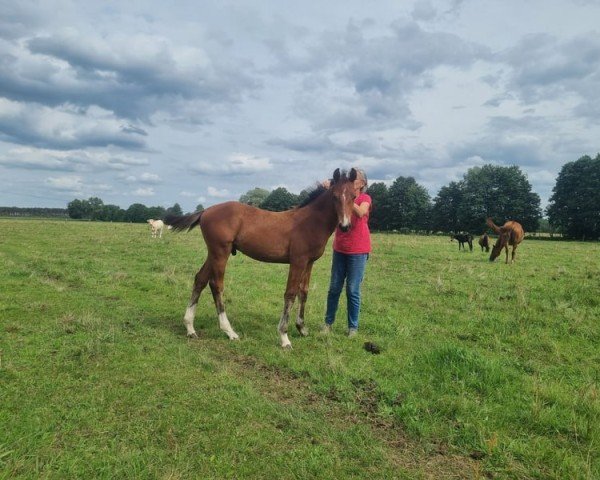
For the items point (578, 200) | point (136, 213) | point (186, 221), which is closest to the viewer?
point (186, 221)

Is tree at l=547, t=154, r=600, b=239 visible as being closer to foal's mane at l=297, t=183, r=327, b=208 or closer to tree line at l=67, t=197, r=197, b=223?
foal's mane at l=297, t=183, r=327, b=208

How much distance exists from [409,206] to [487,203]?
14.1m

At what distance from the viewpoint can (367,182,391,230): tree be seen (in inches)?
2931

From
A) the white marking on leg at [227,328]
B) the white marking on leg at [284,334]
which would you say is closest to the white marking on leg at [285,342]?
the white marking on leg at [284,334]

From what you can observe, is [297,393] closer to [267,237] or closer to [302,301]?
[302,301]

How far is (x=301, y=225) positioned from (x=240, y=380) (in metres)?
2.98

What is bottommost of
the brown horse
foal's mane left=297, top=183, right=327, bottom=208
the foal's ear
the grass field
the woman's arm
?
the grass field

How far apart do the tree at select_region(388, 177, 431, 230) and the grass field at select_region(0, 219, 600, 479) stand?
215 feet

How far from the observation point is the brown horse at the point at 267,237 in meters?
6.84

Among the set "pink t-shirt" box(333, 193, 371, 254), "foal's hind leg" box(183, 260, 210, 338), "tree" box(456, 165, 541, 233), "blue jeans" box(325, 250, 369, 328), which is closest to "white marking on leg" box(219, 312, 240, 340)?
"foal's hind leg" box(183, 260, 210, 338)

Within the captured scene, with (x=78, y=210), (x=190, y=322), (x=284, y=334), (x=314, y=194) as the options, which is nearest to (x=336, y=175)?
(x=314, y=194)

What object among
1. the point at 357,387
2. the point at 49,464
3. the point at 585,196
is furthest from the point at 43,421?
the point at 585,196

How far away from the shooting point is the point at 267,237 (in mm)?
6969

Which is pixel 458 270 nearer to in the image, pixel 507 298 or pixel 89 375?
pixel 507 298
